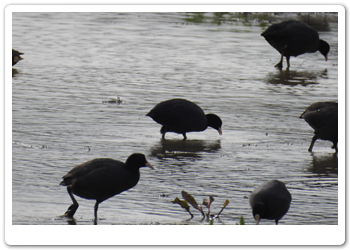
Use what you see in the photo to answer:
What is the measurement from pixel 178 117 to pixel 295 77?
7201 millimetres

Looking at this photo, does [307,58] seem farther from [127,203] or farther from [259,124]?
[127,203]

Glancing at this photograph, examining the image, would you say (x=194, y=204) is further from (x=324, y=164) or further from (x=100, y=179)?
(x=324, y=164)

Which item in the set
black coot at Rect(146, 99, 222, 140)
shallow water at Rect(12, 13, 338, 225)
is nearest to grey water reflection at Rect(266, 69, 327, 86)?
shallow water at Rect(12, 13, 338, 225)

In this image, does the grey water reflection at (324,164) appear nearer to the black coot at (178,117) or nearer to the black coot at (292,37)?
the black coot at (178,117)

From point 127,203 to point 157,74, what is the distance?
9.22 metres

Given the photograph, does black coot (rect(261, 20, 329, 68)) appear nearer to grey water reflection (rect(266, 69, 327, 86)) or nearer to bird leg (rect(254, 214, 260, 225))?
grey water reflection (rect(266, 69, 327, 86))

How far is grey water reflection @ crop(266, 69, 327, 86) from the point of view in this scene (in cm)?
1738

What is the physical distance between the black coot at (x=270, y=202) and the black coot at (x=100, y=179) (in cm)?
151

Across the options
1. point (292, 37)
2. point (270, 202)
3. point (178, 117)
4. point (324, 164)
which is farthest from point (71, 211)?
point (292, 37)

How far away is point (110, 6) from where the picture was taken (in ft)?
24.6

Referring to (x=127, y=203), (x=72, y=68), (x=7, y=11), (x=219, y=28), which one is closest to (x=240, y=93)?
(x=72, y=68)

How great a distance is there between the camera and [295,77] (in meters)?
18.1

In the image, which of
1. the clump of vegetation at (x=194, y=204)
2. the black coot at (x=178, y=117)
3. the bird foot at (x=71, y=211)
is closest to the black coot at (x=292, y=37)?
the black coot at (x=178, y=117)

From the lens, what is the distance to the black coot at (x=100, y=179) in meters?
7.88
